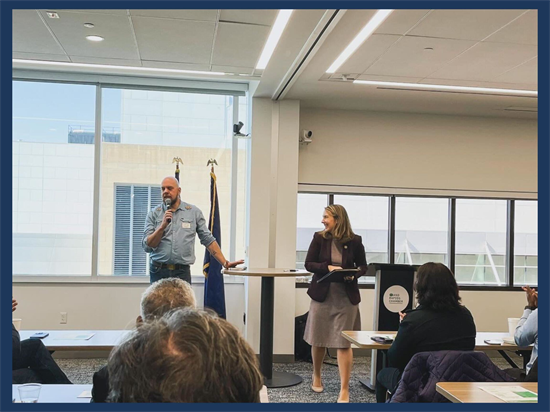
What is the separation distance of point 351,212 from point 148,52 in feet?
9.33

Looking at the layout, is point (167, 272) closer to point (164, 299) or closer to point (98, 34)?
point (98, 34)

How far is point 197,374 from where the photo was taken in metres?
0.81

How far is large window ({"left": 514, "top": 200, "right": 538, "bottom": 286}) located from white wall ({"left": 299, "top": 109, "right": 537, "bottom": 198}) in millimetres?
181

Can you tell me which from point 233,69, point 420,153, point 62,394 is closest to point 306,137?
point 420,153

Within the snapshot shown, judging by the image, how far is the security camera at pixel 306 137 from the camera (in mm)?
5426

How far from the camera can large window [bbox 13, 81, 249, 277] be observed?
5297 millimetres

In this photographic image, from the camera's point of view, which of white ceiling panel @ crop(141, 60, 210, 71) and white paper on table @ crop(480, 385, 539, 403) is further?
white ceiling panel @ crop(141, 60, 210, 71)

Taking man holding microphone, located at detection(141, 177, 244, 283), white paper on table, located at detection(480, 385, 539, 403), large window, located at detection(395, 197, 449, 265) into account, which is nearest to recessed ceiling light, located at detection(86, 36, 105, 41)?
man holding microphone, located at detection(141, 177, 244, 283)

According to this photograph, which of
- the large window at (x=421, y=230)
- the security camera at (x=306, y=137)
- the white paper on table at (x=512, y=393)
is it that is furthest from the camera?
the large window at (x=421, y=230)

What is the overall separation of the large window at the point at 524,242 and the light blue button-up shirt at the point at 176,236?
3.59 metres

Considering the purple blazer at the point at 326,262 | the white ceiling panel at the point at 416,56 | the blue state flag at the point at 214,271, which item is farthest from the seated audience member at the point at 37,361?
the white ceiling panel at the point at 416,56

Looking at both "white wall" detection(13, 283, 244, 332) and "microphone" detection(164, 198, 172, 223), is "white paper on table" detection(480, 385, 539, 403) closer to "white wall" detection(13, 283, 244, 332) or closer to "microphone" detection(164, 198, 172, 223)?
"microphone" detection(164, 198, 172, 223)

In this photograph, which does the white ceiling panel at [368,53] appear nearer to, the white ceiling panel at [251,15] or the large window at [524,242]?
the white ceiling panel at [251,15]

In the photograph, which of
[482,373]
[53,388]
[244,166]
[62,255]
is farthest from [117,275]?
[482,373]
